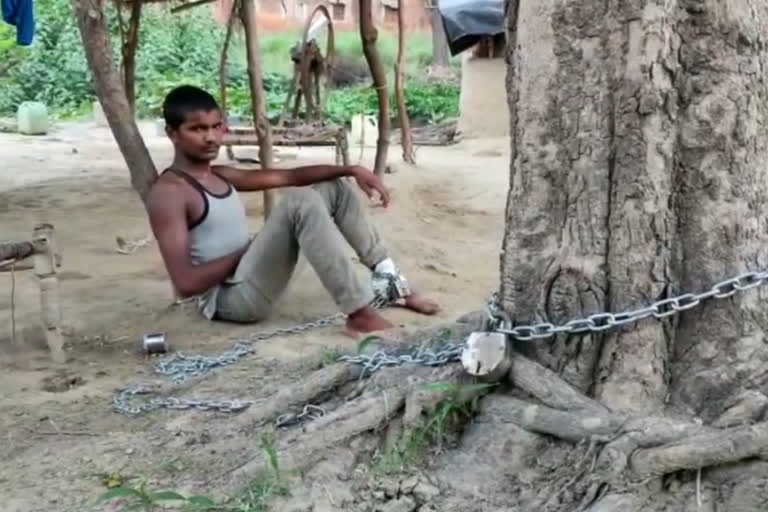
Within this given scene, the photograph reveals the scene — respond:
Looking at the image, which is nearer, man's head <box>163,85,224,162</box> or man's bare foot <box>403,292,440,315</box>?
man's head <box>163,85,224,162</box>

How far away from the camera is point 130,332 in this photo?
4309mm

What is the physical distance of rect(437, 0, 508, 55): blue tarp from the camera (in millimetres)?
13344

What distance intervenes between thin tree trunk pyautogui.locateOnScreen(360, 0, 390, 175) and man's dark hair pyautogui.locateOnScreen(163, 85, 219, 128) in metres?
3.75

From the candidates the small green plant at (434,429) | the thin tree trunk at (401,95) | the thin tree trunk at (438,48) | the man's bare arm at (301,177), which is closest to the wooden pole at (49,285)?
the man's bare arm at (301,177)

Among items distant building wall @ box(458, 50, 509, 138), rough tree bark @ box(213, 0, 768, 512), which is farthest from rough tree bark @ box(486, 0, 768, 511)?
distant building wall @ box(458, 50, 509, 138)

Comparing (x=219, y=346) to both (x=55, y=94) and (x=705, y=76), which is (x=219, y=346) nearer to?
(x=705, y=76)

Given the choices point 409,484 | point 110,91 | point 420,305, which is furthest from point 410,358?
point 110,91

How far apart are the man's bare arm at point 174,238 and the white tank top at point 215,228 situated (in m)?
0.12

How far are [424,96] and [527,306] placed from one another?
15330 mm

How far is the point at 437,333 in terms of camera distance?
108 inches

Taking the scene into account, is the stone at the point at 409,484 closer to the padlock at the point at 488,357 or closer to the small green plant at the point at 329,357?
the padlock at the point at 488,357

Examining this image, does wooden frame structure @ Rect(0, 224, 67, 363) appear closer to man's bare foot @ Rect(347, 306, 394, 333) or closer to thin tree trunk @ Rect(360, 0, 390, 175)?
man's bare foot @ Rect(347, 306, 394, 333)

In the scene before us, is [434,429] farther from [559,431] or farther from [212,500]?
[212,500]

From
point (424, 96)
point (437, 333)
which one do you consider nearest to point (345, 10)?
point (424, 96)
